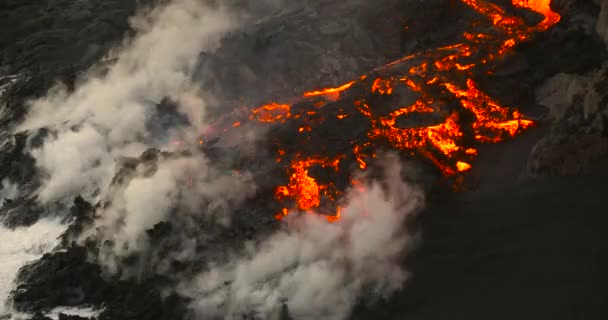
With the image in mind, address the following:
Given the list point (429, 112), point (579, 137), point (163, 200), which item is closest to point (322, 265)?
point (163, 200)

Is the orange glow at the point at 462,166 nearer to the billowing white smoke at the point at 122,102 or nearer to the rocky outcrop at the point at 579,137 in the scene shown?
the rocky outcrop at the point at 579,137

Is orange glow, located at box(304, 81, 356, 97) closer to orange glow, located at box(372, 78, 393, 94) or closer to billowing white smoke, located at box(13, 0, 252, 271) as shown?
orange glow, located at box(372, 78, 393, 94)

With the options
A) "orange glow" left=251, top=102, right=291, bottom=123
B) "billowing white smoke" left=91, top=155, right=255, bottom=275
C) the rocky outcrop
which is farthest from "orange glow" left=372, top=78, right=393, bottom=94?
"billowing white smoke" left=91, top=155, right=255, bottom=275

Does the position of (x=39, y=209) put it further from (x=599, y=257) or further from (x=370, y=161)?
(x=599, y=257)

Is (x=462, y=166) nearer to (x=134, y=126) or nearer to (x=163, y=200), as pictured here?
(x=163, y=200)

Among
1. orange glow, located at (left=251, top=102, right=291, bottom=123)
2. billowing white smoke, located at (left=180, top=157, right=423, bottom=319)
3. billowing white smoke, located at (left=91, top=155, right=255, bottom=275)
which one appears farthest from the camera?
orange glow, located at (left=251, top=102, right=291, bottom=123)
